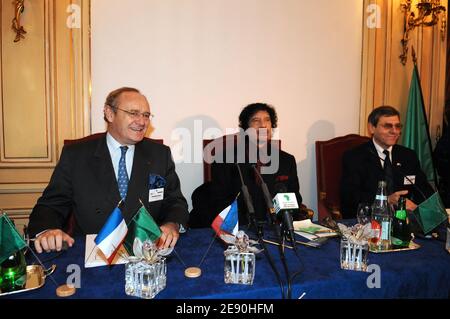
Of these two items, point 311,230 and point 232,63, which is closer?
point 311,230

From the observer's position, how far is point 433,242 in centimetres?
200

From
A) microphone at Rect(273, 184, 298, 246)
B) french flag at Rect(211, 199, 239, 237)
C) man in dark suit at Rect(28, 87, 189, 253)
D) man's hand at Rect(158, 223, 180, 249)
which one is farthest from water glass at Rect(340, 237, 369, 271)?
man in dark suit at Rect(28, 87, 189, 253)

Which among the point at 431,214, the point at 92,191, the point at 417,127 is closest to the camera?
the point at 431,214

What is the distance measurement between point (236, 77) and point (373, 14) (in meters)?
1.80

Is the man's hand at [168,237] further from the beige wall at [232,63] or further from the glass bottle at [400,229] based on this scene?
the beige wall at [232,63]

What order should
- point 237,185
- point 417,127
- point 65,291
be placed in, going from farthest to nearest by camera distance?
point 417,127 < point 237,185 < point 65,291

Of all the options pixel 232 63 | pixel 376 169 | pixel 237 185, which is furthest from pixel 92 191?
pixel 376 169

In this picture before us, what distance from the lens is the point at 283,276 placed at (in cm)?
152

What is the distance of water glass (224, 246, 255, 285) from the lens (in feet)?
4.78

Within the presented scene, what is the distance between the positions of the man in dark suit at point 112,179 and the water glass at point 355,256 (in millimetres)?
926

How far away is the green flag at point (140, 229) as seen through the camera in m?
1.54

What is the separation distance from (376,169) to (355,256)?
176 cm

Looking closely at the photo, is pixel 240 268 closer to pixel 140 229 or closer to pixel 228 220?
pixel 228 220

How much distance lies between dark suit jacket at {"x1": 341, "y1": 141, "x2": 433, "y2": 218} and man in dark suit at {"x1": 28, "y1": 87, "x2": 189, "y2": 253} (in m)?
1.52
